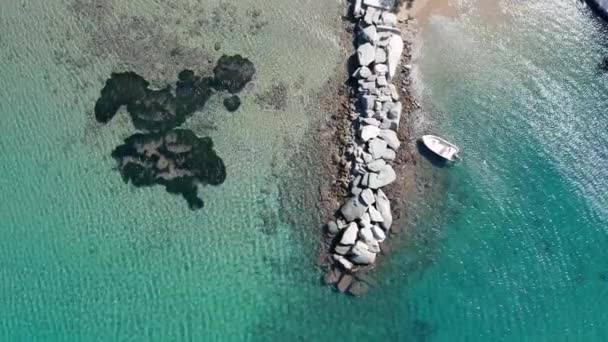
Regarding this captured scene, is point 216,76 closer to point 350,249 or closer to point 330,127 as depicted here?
point 330,127

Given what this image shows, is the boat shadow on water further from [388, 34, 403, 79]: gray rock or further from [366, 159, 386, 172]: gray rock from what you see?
[388, 34, 403, 79]: gray rock

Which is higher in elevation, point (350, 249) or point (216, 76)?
point (216, 76)

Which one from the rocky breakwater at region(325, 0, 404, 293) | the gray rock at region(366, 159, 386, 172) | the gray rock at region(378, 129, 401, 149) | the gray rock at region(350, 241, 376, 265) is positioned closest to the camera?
the gray rock at region(350, 241, 376, 265)

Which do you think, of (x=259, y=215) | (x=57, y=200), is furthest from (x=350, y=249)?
(x=57, y=200)

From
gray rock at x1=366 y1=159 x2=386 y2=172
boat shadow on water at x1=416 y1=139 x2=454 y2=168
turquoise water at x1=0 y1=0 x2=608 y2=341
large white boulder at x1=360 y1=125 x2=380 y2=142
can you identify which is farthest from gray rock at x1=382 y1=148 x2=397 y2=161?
turquoise water at x1=0 y1=0 x2=608 y2=341

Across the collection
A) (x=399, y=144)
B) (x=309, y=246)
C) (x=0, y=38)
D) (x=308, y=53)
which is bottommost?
(x=309, y=246)

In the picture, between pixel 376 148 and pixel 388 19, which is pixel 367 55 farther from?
pixel 376 148
